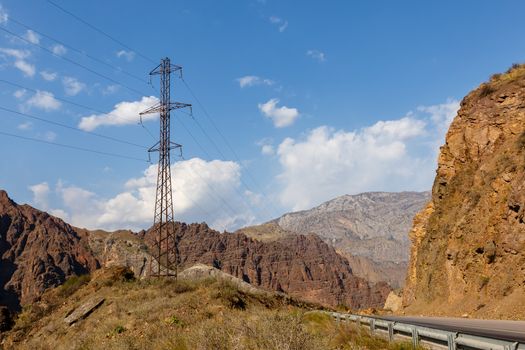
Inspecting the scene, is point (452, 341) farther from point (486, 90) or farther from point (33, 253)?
point (33, 253)

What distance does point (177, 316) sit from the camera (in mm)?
20531

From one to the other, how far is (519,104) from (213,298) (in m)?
27.8

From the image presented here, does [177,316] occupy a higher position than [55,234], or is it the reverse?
[55,234]

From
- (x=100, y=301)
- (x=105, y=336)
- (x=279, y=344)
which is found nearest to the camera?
(x=279, y=344)

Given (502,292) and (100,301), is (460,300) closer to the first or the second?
(502,292)

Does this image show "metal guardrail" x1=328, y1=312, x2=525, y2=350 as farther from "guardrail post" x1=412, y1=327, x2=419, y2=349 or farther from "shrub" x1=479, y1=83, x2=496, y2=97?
"shrub" x1=479, y1=83, x2=496, y2=97

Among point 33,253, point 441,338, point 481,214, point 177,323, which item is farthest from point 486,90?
point 33,253

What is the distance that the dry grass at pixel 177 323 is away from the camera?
8.84m

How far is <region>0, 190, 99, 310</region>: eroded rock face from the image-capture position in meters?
149

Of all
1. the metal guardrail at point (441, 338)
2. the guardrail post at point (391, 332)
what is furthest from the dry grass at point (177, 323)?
the metal guardrail at point (441, 338)

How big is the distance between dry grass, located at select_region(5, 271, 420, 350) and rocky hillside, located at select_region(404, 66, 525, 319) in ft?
38.5

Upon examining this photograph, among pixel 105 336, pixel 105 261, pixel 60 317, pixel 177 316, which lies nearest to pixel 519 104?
pixel 177 316

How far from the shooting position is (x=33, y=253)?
536ft

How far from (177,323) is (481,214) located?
79.4 feet
